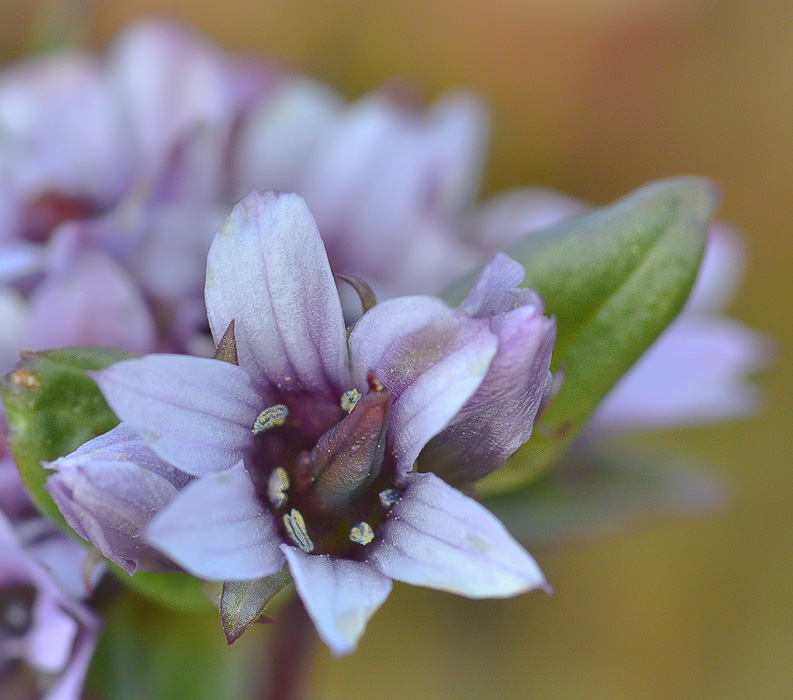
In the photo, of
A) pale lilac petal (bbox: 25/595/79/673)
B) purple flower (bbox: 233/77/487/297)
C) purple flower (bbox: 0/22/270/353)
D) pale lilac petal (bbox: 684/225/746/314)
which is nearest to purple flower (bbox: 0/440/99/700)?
pale lilac petal (bbox: 25/595/79/673)

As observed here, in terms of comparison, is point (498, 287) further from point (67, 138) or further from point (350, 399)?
point (67, 138)

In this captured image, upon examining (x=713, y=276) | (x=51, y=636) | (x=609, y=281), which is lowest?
(x=51, y=636)

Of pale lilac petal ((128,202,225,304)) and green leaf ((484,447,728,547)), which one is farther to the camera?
green leaf ((484,447,728,547))

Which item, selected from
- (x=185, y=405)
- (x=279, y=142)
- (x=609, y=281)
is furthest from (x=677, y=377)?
(x=185, y=405)

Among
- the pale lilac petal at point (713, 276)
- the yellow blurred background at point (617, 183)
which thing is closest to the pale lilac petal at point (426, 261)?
the pale lilac petal at point (713, 276)

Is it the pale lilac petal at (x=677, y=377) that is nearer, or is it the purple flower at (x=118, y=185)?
the purple flower at (x=118, y=185)

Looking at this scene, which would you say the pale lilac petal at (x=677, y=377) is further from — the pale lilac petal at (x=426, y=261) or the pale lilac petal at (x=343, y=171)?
the pale lilac petal at (x=343, y=171)

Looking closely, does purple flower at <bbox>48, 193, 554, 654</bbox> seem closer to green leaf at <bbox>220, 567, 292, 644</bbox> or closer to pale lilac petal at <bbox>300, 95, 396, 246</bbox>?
green leaf at <bbox>220, 567, 292, 644</bbox>
